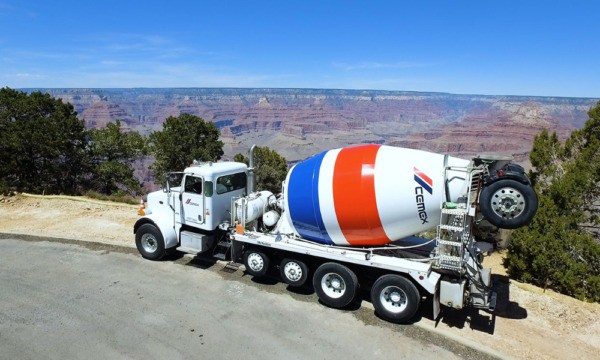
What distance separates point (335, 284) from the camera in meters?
10.0

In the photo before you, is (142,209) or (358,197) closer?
(358,197)

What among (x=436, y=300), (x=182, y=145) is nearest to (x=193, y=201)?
(x=436, y=300)

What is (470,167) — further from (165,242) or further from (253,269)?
(165,242)

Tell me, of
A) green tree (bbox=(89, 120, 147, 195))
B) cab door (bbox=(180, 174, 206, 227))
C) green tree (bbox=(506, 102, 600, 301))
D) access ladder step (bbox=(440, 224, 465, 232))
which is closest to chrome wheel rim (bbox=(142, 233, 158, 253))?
cab door (bbox=(180, 174, 206, 227))

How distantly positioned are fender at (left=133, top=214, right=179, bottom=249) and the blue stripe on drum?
459cm

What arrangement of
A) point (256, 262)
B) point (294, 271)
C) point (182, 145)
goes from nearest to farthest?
1. point (294, 271)
2. point (256, 262)
3. point (182, 145)

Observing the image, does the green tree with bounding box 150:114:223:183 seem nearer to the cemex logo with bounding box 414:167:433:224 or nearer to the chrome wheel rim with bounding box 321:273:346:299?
the chrome wheel rim with bounding box 321:273:346:299

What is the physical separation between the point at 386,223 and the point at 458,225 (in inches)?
62.0

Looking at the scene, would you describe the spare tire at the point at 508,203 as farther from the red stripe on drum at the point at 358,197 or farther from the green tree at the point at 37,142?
the green tree at the point at 37,142

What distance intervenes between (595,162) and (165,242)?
1486cm

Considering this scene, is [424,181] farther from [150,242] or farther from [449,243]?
[150,242]

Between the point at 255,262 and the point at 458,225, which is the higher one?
the point at 458,225

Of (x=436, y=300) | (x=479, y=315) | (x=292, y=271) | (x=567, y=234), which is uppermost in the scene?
(x=567, y=234)

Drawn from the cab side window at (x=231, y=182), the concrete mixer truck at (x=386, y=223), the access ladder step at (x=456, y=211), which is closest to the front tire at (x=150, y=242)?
the concrete mixer truck at (x=386, y=223)
